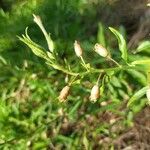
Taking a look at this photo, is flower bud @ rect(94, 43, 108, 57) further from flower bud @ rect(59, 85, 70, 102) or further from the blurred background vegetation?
the blurred background vegetation

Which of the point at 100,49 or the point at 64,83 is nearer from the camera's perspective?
the point at 100,49

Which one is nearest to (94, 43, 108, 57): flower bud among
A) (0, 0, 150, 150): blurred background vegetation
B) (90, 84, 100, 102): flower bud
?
(90, 84, 100, 102): flower bud

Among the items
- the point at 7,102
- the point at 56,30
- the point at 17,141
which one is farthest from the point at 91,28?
the point at 17,141

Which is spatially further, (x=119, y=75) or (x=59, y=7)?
(x=59, y=7)

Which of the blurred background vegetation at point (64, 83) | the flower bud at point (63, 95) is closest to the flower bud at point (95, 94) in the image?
the flower bud at point (63, 95)

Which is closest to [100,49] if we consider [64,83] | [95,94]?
[95,94]

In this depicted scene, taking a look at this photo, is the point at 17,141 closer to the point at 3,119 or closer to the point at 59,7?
the point at 3,119

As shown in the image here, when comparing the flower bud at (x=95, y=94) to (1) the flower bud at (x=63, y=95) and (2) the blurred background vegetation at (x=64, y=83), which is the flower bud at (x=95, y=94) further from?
(2) the blurred background vegetation at (x=64, y=83)

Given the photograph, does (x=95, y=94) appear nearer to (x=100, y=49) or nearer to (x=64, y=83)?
(x=100, y=49)

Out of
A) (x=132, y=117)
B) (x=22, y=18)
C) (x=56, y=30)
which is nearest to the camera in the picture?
(x=132, y=117)
